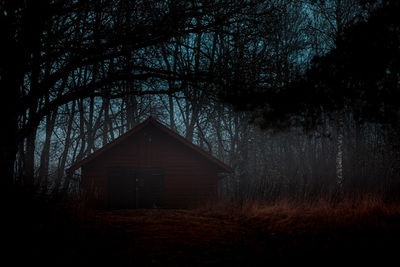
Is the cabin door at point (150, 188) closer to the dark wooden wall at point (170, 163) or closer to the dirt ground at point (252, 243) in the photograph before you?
the dark wooden wall at point (170, 163)

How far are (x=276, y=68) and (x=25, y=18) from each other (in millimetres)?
6975

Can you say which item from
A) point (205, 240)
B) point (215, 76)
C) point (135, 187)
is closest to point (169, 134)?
point (135, 187)

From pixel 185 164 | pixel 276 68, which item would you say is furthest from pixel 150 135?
pixel 276 68

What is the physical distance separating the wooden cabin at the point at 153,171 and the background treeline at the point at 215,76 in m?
1.97

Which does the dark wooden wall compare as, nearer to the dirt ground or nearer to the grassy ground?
the grassy ground

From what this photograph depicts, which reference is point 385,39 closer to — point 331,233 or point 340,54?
point 340,54

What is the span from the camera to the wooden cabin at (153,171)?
17922 millimetres

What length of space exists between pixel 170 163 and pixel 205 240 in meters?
11.7

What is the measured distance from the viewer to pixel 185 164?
1830 cm

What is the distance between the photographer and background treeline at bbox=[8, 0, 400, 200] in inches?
334

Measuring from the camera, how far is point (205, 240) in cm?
669

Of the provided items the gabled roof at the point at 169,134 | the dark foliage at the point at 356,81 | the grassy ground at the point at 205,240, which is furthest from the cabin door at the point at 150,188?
the dark foliage at the point at 356,81

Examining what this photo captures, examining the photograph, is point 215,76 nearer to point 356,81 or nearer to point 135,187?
point 356,81

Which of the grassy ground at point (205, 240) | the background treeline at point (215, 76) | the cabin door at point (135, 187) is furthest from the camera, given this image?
the cabin door at point (135, 187)
